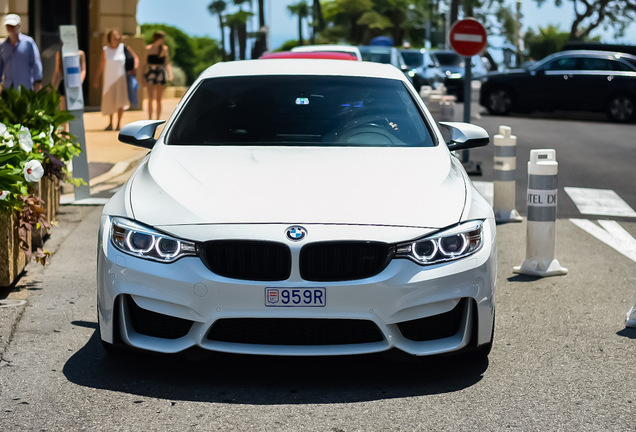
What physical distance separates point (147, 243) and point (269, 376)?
0.87m

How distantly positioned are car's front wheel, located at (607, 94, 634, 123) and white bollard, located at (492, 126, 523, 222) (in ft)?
51.2

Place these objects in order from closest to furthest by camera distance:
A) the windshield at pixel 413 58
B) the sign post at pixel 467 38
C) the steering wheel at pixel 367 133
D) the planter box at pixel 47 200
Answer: the steering wheel at pixel 367 133 < the planter box at pixel 47 200 < the sign post at pixel 467 38 < the windshield at pixel 413 58

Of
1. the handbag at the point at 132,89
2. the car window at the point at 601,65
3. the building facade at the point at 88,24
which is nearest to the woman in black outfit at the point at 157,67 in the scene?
the handbag at the point at 132,89

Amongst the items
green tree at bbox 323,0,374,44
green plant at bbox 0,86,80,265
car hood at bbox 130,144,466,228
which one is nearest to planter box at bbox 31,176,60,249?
green plant at bbox 0,86,80,265

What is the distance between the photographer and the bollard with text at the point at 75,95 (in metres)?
12.4

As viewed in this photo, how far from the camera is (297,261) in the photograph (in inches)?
203

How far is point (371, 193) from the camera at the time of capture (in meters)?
→ 5.58

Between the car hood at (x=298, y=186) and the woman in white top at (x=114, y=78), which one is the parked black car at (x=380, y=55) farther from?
the car hood at (x=298, y=186)

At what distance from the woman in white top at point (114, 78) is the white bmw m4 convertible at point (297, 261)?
14.6 metres

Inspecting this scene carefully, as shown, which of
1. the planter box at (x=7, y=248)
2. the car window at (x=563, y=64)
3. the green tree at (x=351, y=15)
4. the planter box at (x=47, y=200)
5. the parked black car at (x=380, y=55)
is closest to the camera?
the planter box at (x=7, y=248)

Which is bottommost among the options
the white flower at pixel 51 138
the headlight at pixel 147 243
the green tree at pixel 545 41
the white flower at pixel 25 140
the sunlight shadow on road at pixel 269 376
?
the green tree at pixel 545 41

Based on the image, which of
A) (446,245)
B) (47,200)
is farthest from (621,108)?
(446,245)

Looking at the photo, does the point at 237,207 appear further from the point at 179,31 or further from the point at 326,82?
the point at 179,31

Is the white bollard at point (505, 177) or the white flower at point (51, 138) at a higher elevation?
the white flower at point (51, 138)
